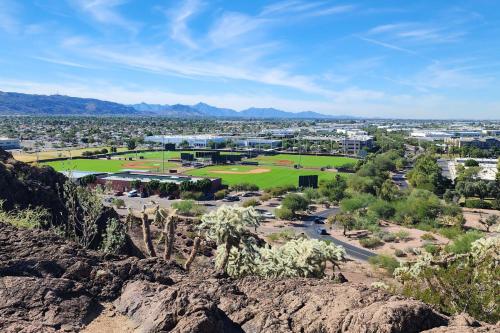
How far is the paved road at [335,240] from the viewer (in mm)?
45656

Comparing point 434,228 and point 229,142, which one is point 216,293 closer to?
point 434,228

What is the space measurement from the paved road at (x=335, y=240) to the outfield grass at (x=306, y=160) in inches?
2106

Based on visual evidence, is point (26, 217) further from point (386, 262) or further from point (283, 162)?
point (283, 162)

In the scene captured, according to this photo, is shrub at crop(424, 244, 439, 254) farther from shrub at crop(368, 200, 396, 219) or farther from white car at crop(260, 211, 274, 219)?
white car at crop(260, 211, 274, 219)

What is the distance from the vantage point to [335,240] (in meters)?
51.5

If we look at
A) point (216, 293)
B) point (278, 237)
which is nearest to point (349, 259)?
point (278, 237)

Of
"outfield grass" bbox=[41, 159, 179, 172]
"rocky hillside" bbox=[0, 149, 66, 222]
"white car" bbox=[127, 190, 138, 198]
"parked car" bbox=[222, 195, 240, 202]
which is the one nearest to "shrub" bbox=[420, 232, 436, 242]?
"parked car" bbox=[222, 195, 240, 202]

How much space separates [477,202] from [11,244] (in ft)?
229

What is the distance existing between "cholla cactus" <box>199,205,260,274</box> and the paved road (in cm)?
2436

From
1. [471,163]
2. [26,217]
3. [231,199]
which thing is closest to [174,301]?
[26,217]

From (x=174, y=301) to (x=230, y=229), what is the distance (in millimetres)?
11509

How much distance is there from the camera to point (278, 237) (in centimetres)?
5047

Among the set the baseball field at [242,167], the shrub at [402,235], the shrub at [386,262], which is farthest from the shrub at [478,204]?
the shrub at [386,262]

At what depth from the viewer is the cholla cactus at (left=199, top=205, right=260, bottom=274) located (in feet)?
73.9
